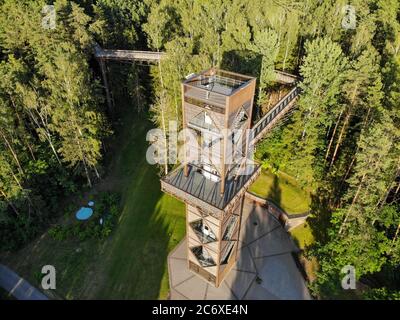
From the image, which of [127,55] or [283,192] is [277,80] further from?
[127,55]

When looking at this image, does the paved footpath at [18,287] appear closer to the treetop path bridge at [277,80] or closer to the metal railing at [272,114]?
the treetop path bridge at [277,80]

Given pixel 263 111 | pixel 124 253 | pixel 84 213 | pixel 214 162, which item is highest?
pixel 214 162

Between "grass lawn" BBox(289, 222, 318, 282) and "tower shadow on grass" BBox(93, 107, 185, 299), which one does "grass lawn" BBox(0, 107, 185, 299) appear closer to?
"tower shadow on grass" BBox(93, 107, 185, 299)

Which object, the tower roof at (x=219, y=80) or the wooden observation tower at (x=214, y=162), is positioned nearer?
the wooden observation tower at (x=214, y=162)

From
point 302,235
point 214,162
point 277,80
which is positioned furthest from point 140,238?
point 277,80

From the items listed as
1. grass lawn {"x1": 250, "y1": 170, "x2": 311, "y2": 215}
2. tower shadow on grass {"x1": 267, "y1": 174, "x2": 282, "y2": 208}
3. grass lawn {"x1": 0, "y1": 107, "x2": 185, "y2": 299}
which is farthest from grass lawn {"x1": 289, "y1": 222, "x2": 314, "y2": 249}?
grass lawn {"x1": 0, "y1": 107, "x2": 185, "y2": 299}

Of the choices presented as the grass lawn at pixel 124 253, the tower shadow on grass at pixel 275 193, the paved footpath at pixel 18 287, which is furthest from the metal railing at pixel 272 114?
the paved footpath at pixel 18 287
